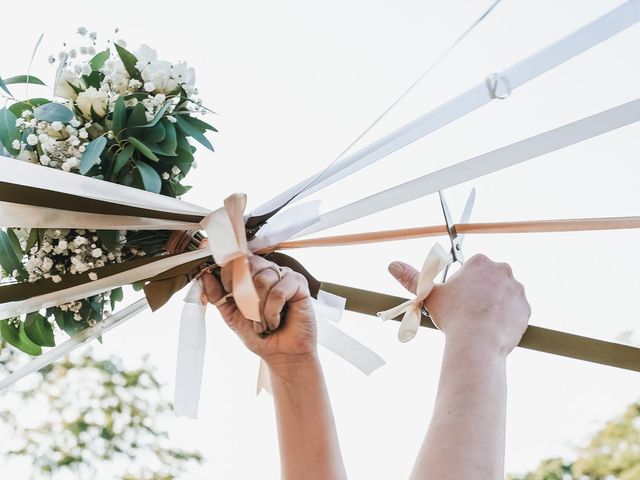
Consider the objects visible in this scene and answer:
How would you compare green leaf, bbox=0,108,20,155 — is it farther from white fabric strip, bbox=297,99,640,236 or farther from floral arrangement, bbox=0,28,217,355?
white fabric strip, bbox=297,99,640,236

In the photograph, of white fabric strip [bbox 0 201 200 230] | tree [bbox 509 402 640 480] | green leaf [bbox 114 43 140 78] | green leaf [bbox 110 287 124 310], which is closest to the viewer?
white fabric strip [bbox 0 201 200 230]

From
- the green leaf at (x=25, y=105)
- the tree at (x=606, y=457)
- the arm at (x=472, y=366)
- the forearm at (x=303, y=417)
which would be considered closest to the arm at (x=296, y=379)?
the forearm at (x=303, y=417)

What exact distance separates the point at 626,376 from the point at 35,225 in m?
5.00

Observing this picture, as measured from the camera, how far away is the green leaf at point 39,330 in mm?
1409

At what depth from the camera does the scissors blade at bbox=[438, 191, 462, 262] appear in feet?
4.29

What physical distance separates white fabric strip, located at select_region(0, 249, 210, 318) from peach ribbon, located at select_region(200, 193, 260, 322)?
106 millimetres

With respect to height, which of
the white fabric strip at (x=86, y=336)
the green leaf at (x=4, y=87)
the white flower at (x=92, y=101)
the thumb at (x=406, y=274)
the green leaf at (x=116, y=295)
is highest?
the green leaf at (x=4, y=87)

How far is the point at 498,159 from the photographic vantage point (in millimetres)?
1207

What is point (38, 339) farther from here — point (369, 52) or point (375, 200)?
point (369, 52)

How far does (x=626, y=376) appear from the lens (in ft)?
17.4

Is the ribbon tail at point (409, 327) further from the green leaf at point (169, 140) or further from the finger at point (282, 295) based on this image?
the green leaf at point (169, 140)

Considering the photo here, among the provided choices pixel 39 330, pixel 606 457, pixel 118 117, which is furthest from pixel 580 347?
pixel 606 457

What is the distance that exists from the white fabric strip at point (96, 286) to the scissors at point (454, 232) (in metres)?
0.43

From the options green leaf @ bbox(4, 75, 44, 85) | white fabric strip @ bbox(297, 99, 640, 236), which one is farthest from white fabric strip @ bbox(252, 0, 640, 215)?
green leaf @ bbox(4, 75, 44, 85)
